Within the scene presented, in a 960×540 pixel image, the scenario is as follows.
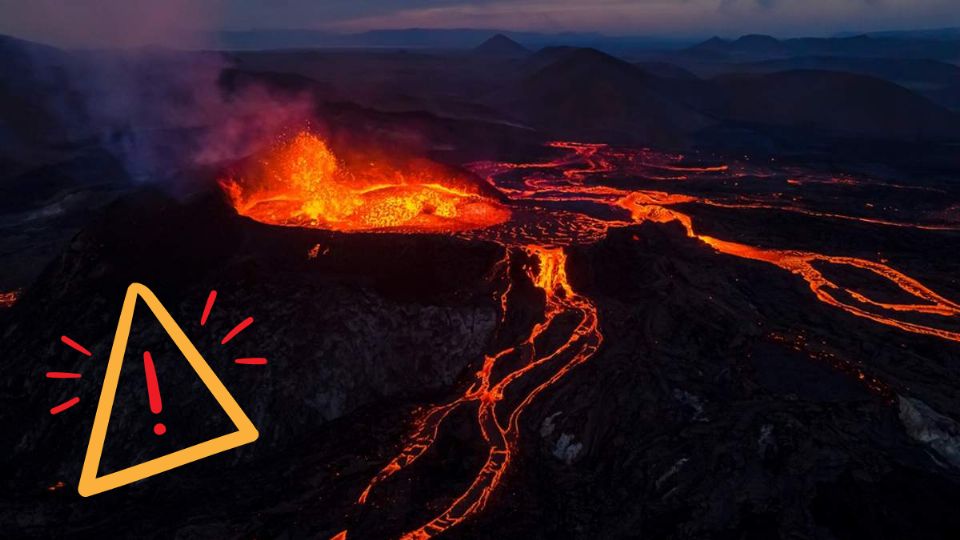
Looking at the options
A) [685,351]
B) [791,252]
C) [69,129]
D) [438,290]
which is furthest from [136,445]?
[69,129]

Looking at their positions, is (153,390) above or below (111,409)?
above

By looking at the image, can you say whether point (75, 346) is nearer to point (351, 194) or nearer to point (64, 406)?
point (64, 406)

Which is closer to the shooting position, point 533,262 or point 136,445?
point 136,445

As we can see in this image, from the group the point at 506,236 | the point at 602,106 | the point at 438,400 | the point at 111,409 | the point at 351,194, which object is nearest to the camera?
the point at 111,409

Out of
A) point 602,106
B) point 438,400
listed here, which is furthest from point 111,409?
point 602,106

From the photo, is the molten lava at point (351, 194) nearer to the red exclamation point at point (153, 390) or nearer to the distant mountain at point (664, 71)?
the red exclamation point at point (153, 390)

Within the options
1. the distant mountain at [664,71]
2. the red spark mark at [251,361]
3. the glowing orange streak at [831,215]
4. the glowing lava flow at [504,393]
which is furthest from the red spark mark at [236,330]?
the distant mountain at [664,71]

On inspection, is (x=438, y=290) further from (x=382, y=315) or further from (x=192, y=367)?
(x=192, y=367)
